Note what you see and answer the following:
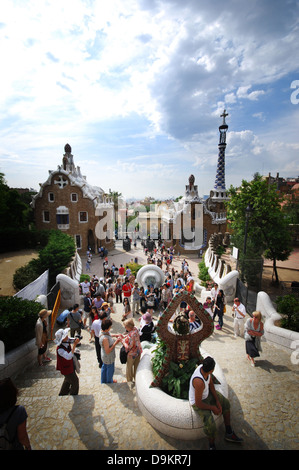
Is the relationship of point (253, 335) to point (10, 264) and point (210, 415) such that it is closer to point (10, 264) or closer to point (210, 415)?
point (210, 415)

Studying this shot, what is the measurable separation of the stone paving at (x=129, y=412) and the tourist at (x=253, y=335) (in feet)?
1.04

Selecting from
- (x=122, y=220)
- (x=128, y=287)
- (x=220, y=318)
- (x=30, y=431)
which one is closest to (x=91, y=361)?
(x=30, y=431)

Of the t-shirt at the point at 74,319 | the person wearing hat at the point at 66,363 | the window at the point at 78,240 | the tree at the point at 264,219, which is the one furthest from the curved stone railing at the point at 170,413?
the window at the point at 78,240

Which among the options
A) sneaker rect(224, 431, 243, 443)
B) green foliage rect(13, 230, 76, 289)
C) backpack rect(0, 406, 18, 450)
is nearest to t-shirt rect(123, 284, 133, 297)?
green foliage rect(13, 230, 76, 289)

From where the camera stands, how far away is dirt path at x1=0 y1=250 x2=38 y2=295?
1232cm

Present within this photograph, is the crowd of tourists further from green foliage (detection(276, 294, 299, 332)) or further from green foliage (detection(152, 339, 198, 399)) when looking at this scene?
green foliage (detection(276, 294, 299, 332))

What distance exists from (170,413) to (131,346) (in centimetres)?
142

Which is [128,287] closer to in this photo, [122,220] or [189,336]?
[189,336]

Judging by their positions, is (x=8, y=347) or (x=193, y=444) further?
(x=8, y=347)

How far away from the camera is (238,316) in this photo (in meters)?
7.25

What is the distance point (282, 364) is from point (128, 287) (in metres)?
5.90

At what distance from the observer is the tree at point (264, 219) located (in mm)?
14634

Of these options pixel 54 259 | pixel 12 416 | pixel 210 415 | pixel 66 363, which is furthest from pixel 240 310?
pixel 54 259

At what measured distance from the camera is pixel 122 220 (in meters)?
55.8
